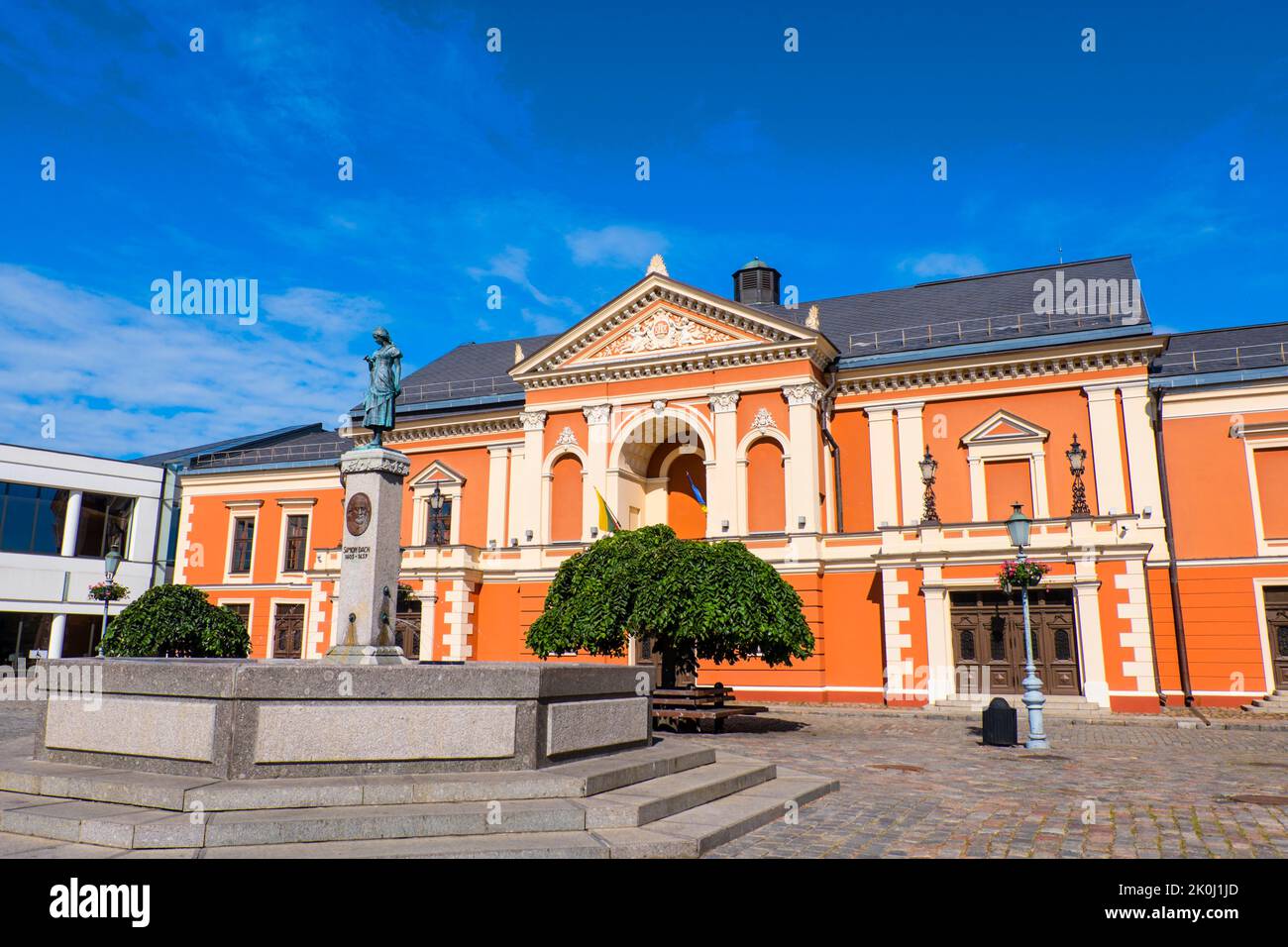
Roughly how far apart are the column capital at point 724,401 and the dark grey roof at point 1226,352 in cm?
1307

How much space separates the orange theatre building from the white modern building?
7606 millimetres

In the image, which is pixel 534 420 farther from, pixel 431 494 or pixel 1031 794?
pixel 1031 794

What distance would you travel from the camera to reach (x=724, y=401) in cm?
2870

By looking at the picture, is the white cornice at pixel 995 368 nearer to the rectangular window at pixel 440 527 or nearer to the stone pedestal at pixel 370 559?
the rectangular window at pixel 440 527

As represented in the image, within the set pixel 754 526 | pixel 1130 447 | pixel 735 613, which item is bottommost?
pixel 735 613

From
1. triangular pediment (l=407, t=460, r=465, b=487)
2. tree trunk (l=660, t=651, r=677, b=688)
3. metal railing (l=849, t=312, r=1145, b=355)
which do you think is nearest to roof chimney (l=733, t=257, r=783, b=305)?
metal railing (l=849, t=312, r=1145, b=355)

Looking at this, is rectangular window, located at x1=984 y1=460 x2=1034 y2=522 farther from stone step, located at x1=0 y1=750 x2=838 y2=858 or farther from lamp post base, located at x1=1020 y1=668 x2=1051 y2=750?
stone step, located at x1=0 y1=750 x2=838 y2=858

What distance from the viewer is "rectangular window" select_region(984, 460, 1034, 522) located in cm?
2700

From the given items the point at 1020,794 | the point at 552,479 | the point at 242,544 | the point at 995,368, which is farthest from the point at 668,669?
the point at 242,544

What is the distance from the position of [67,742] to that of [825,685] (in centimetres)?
2127

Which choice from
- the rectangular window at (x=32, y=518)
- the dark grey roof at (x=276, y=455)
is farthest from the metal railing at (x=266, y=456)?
the rectangular window at (x=32, y=518)

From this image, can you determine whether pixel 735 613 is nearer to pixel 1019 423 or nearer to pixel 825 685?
pixel 825 685
